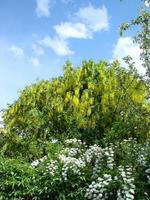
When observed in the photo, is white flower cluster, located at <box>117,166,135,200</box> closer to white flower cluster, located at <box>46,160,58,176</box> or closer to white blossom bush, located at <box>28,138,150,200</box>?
white blossom bush, located at <box>28,138,150,200</box>

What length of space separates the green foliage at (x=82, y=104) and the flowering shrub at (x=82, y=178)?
491 centimetres

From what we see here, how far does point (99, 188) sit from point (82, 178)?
29.6 inches

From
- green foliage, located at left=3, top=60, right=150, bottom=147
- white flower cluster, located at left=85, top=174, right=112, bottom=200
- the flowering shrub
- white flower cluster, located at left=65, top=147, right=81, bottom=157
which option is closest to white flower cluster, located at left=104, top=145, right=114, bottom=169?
the flowering shrub

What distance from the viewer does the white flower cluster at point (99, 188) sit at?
9453mm

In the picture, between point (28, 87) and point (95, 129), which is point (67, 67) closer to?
point (28, 87)

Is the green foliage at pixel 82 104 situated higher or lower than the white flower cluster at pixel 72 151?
higher

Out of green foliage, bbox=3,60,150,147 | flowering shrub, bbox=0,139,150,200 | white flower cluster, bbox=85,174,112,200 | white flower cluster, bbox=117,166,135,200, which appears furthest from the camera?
green foliage, bbox=3,60,150,147

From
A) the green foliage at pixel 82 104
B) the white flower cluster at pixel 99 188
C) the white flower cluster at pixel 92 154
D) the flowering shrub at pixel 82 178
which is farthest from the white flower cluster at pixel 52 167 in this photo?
the green foliage at pixel 82 104

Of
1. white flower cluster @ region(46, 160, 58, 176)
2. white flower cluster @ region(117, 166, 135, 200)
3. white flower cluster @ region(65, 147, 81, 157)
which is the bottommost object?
white flower cluster @ region(117, 166, 135, 200)

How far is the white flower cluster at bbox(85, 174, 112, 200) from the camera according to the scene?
9453mm

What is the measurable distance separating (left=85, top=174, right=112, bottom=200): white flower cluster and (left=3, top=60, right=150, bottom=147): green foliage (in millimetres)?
6000

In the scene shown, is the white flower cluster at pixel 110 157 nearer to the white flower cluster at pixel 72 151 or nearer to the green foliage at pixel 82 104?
the white flower cluster at pixel 72 151

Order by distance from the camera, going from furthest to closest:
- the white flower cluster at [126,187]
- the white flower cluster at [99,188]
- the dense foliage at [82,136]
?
the dense foliage at [82,136] → the white flower cluster at [99,188] → the white flower cluster at [126,187]

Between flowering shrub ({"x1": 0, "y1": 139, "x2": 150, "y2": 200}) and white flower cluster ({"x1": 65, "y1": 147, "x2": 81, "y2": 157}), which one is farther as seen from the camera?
white flower cluster ({"x1": 65, "y1": 147, "x2": 81, "y2": 157})
